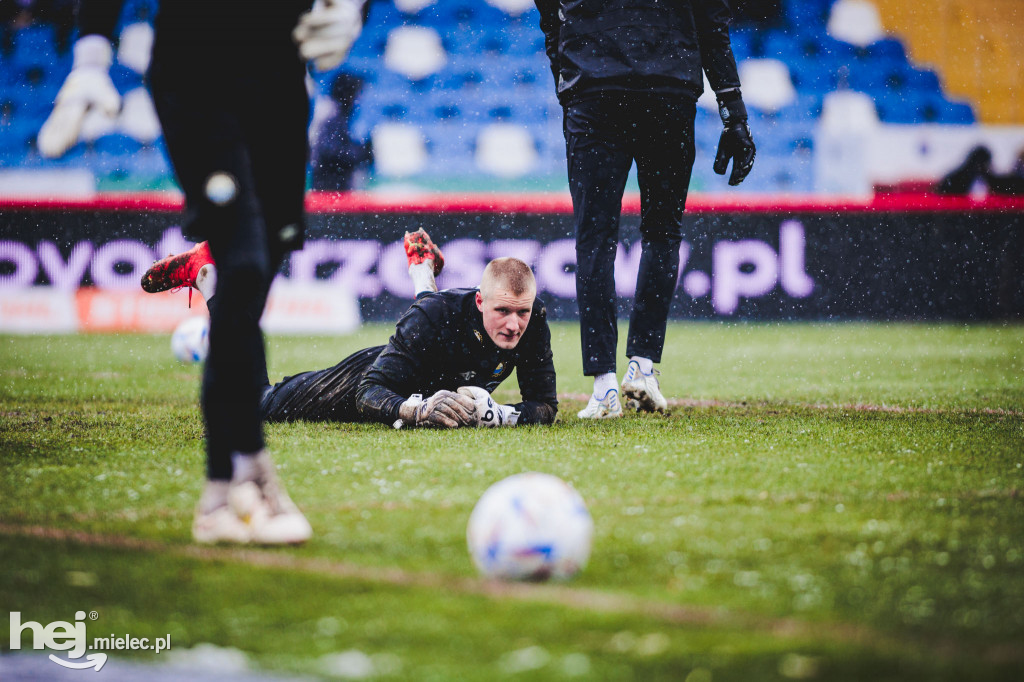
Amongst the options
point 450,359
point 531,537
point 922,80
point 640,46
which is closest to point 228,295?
point 531,537

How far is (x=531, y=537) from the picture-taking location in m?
1.72

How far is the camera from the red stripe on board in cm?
1061

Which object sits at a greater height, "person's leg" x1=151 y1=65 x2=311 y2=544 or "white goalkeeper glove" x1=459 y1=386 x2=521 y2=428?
"person's leg" x1=151 y1=65 x2=311 y2=544

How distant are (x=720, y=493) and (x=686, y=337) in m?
6.90

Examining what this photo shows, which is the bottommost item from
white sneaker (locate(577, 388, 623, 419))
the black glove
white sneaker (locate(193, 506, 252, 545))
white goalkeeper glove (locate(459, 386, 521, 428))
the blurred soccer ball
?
the blurred soccer ball

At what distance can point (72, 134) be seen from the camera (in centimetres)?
212

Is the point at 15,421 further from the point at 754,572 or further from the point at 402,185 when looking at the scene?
the point at 402,185

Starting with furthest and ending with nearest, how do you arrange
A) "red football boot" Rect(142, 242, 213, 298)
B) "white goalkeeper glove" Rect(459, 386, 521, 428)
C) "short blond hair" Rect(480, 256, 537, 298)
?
"red football boot" Rect(142, 242, 213, 298), "white goalkeeper glove" Rect(459, 386, 521, 428), "short blond hair" Rect(480, 256, 537, 298)

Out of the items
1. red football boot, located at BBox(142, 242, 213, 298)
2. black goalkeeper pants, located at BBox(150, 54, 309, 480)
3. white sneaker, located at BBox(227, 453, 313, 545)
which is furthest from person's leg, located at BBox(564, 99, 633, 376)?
white sneaker, located at BBox(227, 453, 313, 545)

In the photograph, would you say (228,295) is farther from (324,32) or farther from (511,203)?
(511,203)

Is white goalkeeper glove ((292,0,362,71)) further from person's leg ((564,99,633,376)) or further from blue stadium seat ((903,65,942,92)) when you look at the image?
blue stadium seat ((903,65,942,92))

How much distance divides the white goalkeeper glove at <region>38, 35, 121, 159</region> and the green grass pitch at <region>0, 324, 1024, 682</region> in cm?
81

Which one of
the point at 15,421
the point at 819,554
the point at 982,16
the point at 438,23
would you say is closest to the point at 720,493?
the point at 819,554

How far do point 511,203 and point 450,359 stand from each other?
7.25 meters
